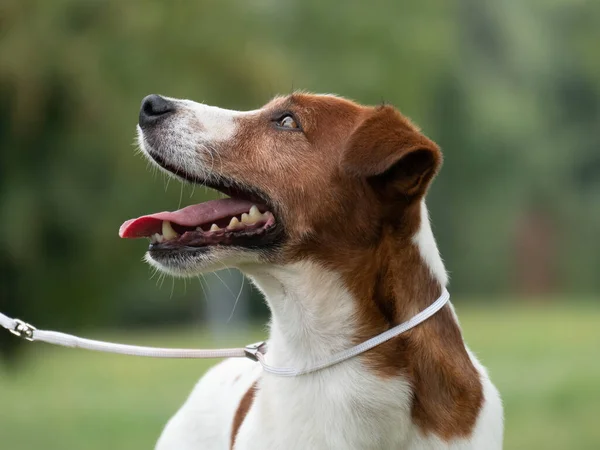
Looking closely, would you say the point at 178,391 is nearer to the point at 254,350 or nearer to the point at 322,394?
the point at 254,350

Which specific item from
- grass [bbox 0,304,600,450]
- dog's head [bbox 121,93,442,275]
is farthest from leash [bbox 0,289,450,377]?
grass [bbox 0,304,600,450]

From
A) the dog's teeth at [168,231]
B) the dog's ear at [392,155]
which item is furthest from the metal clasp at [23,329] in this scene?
the dog's ear at [392,155]

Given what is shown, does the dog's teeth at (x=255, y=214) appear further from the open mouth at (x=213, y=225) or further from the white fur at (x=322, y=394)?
the white fur at (x=322, y=394)

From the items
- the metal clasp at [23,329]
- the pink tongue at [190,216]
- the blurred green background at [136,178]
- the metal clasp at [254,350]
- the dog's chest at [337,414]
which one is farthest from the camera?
the blurred green background at [136,178]

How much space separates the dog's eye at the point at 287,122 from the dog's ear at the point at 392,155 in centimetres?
35

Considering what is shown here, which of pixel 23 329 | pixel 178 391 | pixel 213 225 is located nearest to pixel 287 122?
pixel 213 225

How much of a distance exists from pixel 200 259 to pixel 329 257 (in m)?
0.50

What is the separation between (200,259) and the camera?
13.1ft

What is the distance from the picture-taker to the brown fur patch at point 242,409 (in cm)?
420

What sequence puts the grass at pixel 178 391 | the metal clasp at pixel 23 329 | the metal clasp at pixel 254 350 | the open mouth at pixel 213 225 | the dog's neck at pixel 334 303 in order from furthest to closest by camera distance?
the grass at pixel 178 391
the metal clasp at pixel 23 329
the metal clasp at pixel 254 350
the open mouth at pixel 213 225
the dog's neck at pixel 334 303

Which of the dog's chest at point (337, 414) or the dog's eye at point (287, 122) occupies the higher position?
the dog's eye at point (287, 122)

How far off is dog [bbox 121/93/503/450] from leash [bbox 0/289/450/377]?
0.03 metres

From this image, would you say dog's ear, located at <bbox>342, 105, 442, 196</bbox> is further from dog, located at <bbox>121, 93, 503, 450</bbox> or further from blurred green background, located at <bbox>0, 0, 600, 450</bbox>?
blurred green background, located at <bbox>0, 0, 600, 450</bbox>

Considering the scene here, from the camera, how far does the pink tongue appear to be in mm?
4109
